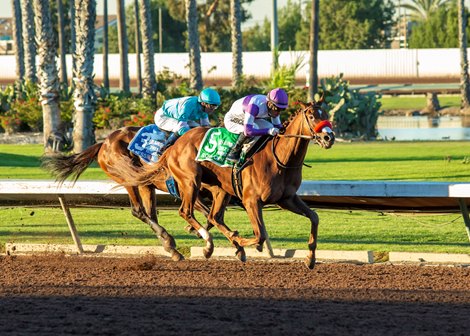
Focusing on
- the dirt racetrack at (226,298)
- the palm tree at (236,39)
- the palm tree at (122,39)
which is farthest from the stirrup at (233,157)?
the palm tree at (122,39)

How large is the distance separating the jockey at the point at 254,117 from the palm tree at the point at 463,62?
34737 millimetres

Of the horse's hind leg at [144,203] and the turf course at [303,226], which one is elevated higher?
the horse's hind leg at [144,203]

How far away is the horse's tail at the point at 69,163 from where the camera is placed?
43.9ft

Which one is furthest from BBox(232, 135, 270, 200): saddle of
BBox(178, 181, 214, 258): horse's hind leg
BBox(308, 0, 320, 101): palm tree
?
BBox(308, 0, 320, 101): palm tree

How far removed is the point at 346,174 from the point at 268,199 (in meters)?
10.5

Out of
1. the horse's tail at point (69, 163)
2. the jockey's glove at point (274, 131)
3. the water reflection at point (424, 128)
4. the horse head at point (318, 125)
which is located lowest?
the water reflection at point (424, 128)

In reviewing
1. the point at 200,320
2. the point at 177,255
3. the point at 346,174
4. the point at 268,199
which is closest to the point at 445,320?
the point at 200,320

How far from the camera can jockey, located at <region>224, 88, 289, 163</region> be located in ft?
36.8

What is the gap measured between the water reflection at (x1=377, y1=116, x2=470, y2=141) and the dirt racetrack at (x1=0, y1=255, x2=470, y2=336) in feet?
71.5

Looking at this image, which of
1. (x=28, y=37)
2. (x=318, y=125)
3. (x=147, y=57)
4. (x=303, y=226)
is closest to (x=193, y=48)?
(x=147, y=57)

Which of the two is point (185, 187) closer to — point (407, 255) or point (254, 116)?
point (254, 116)

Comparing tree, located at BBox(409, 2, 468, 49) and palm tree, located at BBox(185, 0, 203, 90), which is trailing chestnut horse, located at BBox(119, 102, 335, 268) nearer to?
palm tree, located at BBox(185, 0, 203, 90)

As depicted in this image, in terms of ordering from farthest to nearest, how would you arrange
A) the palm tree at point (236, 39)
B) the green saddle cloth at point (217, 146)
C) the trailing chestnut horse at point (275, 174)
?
the palm tree at point (236, 39)
the green saddle cloth at point (217, 146)
the trailing chestnut horse at point (275, 174)

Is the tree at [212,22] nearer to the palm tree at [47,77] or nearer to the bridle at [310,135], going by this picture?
the palm tree at [47,77]
